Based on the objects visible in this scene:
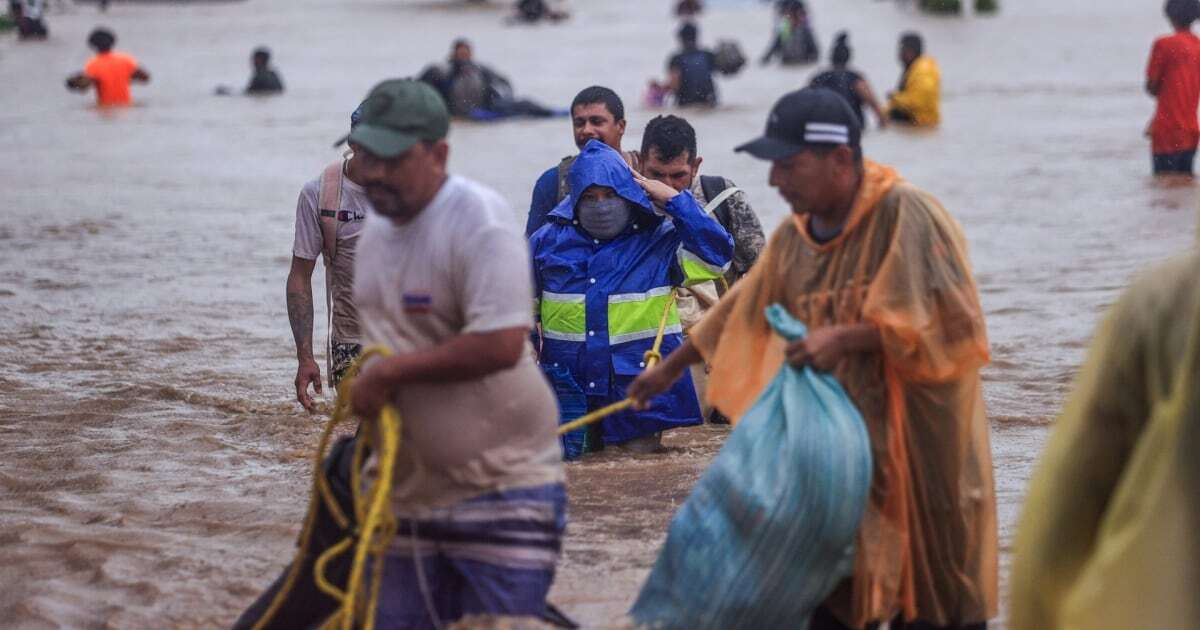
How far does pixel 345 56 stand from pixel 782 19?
26.9ft

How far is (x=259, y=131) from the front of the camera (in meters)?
23.9

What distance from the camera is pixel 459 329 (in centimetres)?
417

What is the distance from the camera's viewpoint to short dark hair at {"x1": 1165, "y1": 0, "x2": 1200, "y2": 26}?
16.4 metres

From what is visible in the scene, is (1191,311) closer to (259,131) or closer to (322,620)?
(322,620)

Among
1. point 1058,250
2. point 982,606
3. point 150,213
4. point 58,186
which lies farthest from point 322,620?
point 58,186

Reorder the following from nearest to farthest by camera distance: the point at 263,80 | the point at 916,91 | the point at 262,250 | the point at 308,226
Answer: the point at 308,226
the point at 262,250
the point at 916,91
the point at 263,80

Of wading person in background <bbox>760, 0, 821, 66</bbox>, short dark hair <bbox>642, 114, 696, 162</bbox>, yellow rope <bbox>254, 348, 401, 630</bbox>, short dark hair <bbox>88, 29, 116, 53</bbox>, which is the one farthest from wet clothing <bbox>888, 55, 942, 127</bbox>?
yellow rope <bbox>254, 348, 401, 630</bbox>

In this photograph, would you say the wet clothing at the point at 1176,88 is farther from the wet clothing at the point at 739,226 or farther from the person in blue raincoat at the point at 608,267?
the person in blue raincoat at the point at 608,267

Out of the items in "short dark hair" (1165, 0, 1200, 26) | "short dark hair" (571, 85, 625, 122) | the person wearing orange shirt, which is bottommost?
the person wearing orange shirt

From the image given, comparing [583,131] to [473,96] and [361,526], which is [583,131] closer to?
[361,526]

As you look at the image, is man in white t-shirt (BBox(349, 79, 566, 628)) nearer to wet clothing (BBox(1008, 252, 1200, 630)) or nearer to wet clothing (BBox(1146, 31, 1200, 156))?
wet clothing (BBox(1008, 252, 1200, 630))

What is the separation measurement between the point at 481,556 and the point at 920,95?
19480 mm

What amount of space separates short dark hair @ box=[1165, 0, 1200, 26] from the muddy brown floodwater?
156cm

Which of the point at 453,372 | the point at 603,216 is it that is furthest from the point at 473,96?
the point at 453,372
